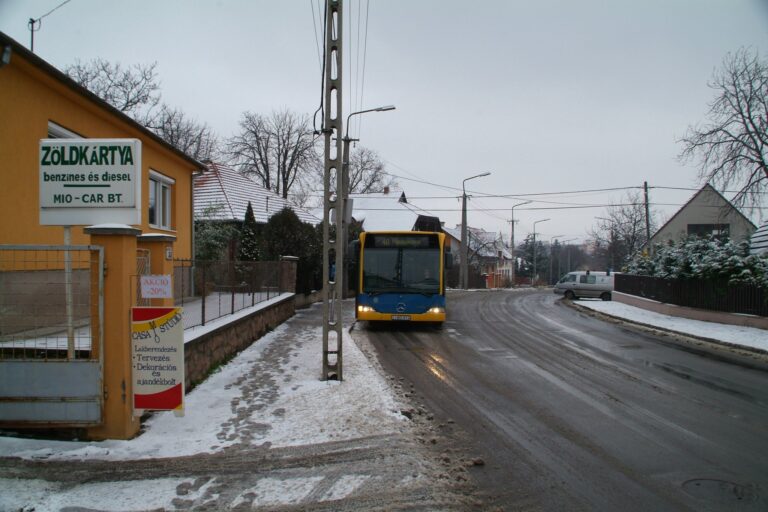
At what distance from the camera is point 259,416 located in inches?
242

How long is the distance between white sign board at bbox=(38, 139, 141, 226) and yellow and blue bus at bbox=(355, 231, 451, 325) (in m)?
9.22

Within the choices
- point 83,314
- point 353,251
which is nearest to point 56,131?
point 83,314

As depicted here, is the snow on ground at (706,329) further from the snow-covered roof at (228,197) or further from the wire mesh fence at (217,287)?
the snow-covered roof at (228,197)

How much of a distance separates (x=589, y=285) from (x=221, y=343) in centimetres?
2863

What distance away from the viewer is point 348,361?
9.67 metres

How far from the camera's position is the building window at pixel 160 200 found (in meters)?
14.5

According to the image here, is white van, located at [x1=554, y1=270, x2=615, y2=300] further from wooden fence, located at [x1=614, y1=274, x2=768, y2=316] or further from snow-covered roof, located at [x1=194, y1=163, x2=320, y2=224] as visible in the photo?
snow-covered roof, located at [x1=194, y1=163, x2=320, y2=224]

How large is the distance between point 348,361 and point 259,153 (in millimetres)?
45888

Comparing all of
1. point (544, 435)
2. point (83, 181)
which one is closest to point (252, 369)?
point (83, 181)

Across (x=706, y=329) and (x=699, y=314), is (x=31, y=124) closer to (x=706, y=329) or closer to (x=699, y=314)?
(x=706, y=329)

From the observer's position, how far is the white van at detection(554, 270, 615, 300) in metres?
32.4

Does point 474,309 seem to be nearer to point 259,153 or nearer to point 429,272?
point 429,272

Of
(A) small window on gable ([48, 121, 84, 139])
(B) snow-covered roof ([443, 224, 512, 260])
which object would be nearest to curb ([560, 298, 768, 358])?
(A) small window on gable ([48, 121, 84, 139])

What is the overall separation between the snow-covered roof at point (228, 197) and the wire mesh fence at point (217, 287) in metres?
10.6
